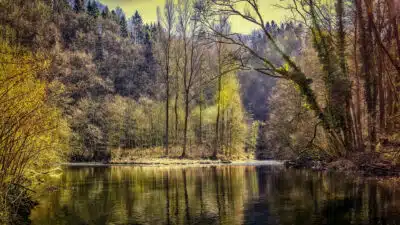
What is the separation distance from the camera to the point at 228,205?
13.9 m

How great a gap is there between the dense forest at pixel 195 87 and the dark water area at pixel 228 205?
1777 millimetres

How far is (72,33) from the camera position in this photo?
9112 centimetres

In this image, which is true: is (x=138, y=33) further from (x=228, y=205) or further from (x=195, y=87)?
(x=228, y=205)

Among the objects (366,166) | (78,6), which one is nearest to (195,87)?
(366,166)

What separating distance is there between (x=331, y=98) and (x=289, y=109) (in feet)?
41.8

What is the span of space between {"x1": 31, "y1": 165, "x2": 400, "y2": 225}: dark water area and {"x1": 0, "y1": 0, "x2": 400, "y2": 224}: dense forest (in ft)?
5.83

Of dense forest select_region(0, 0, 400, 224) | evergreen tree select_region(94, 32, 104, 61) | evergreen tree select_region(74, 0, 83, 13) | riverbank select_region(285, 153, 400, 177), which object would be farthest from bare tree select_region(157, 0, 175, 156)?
evergreen tree select_region(74, 0, 83, 13)

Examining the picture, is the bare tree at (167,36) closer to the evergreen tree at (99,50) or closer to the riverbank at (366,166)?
the riverbank at (366,166)

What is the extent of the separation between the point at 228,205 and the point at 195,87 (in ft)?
142

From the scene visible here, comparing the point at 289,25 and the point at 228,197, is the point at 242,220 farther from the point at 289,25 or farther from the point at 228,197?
the point at 289,25

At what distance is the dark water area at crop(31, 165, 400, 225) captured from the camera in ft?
37.1

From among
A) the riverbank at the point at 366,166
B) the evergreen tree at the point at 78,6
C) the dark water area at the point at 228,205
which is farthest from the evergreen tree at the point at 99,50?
the dark water area at the point at 228,205

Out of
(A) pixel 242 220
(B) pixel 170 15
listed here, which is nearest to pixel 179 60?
(B) pixel 170 15

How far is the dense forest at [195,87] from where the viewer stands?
15.0 metres
